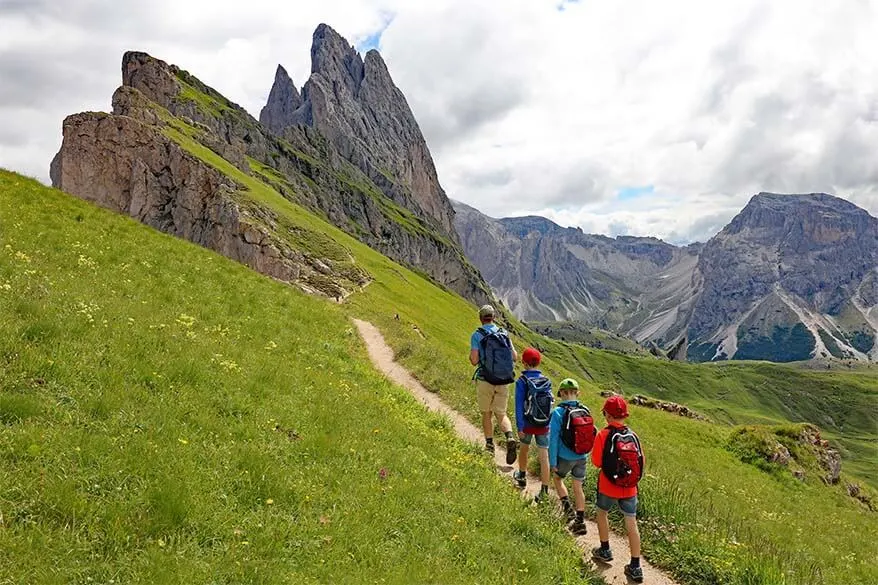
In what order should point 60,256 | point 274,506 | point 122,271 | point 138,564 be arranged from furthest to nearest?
point 122,271, point 60,256, point 274,506, point 138,564

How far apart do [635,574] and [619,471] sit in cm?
209

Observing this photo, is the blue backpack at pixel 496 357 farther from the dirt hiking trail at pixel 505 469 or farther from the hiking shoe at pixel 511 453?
the dirt hiking trail at pixel 505 469

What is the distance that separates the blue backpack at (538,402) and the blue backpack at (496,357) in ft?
4.05

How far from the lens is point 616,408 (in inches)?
440

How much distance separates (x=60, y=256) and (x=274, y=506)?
14.5 m

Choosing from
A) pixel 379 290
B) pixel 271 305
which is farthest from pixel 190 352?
pixel 379 290

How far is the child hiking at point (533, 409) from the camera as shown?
14000 mm

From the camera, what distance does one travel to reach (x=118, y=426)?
28.6ft

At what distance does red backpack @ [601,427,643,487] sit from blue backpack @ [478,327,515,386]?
4400 mm

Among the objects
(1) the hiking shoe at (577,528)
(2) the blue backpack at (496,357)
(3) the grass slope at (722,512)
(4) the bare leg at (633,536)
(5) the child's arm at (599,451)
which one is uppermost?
(2) the blue backpack at (496,357)

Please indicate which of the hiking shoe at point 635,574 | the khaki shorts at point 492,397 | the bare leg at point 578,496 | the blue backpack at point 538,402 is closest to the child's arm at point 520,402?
the blue backpack at point 538,402

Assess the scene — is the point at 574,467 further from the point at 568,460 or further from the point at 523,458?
the point at 523,458

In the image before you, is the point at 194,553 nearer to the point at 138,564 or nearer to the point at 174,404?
the point at 138,564

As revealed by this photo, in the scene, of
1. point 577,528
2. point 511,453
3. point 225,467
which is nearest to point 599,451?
point 577,528
